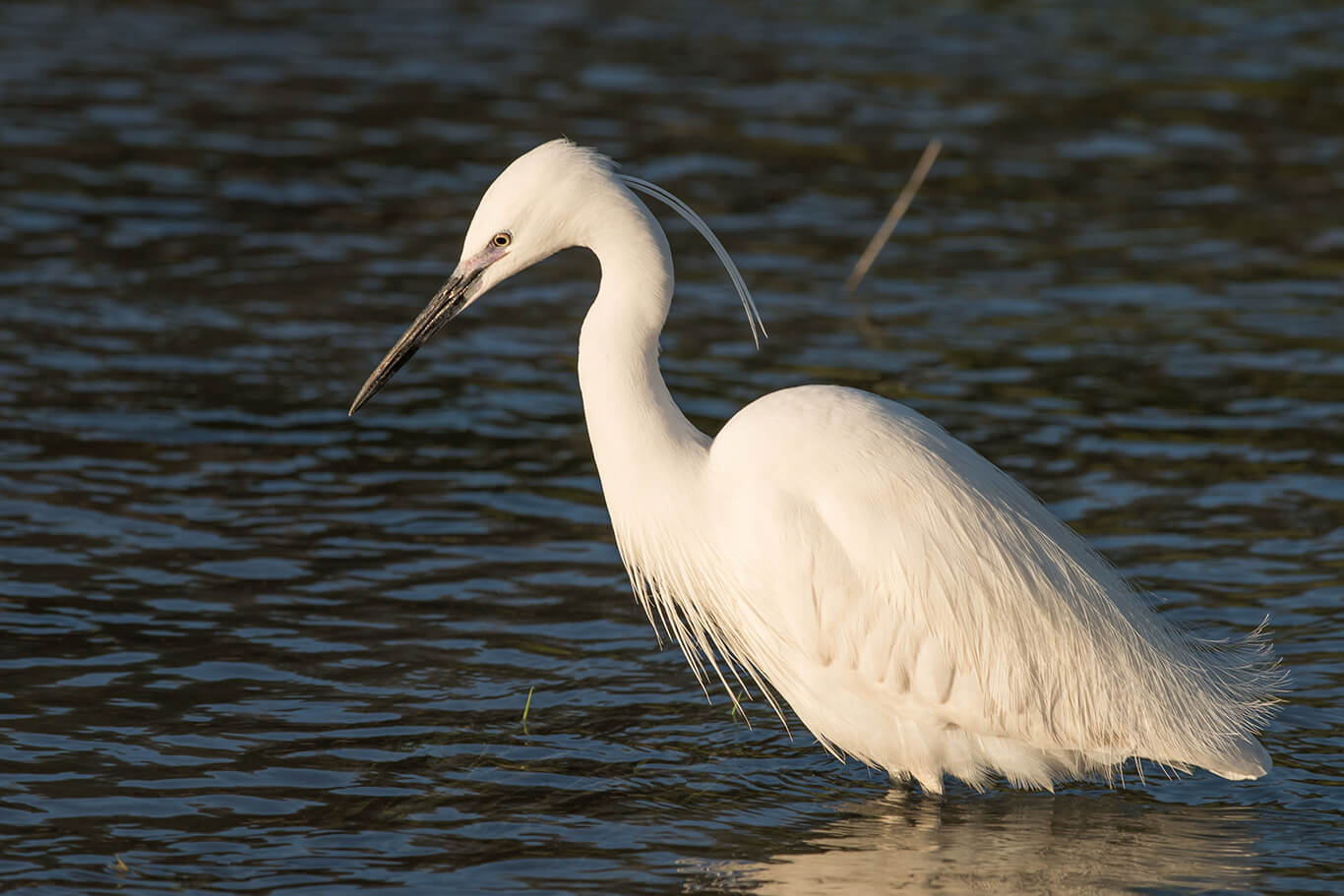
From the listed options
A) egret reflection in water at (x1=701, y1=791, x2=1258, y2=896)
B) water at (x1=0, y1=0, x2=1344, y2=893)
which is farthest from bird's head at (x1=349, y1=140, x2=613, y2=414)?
egret reflection in water at (x1=701, y1=791, x2=1258, y2=896)

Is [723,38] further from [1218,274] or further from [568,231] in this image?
[568,231]

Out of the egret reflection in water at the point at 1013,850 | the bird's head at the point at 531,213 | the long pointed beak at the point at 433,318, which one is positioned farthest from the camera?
the long pointed beak at the point at 433,318

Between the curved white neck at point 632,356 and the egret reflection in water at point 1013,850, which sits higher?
the curved white neck at point 632,356

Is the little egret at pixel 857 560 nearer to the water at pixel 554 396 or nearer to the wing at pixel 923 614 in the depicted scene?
the wing at pixel 923 614

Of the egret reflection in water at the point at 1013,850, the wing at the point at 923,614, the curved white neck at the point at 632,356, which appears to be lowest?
the egret reflection in water at the point at 1013,850

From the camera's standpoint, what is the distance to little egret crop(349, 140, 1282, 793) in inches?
235

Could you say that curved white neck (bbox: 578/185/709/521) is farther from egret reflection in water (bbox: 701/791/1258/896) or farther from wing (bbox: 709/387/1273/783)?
egret reflection in water (bbox: 701/791/1258/896)

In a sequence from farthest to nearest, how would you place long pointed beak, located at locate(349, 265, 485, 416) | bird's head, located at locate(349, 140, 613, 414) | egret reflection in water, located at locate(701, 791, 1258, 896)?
long pointed beak, located at locate(349, 265, 485, 416), bird's head, located at locate(349, 140, 613, 414), egret reflection in water, located at locate(701, 791, 1258, 896)

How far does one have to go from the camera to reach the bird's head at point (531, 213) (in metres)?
5.95

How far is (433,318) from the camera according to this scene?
20.7 feet

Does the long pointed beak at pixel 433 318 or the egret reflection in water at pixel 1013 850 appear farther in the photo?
the long pointed beak at pixel 433 318

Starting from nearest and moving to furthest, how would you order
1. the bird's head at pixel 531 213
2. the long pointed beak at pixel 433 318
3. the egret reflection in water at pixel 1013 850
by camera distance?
1. the egret reflection in water at pixel 1013 850
2. the bird's head at pixel 531 213
3. the long pointed beak at pixel 433 318

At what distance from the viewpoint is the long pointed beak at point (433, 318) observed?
6.20 m

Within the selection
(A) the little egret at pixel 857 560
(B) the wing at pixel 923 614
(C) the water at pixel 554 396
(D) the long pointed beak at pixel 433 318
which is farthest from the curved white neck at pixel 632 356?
(C) the water at pixel 554 396
